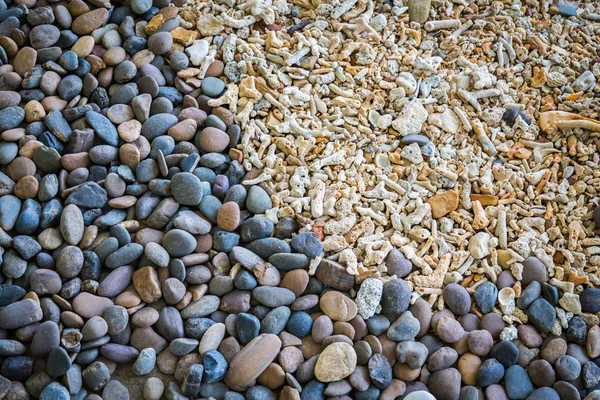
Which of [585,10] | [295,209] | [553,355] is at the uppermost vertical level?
[585,10]

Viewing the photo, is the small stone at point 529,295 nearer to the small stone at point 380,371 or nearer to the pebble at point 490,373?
the pebble at point 490,373

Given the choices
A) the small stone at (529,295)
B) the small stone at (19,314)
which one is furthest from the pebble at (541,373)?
the small stone at (19,314)

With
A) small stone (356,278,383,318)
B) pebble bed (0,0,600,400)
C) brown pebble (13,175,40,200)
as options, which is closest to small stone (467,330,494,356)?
pebble bed (0,0,600,400)

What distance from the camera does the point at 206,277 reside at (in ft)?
4.40

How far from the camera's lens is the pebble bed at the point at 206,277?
4.02 ft

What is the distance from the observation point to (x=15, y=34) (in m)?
1.56

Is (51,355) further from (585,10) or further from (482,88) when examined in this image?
(585,10)

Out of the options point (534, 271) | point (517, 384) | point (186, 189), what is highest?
point (186, 189)

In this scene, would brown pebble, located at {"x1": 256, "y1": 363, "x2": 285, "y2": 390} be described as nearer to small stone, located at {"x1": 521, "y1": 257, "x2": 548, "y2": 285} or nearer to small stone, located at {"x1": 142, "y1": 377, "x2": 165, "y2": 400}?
small stone, located at {"x1": 142, "y1": 377, "x2": 165, "y2": 400}

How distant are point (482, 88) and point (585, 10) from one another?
1.88 ft

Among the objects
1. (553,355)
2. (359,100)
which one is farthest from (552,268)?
(359,100)

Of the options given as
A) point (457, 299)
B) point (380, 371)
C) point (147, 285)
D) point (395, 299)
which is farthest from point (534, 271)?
point (147, 285)

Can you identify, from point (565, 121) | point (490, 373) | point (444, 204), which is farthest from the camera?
point (565, 121)

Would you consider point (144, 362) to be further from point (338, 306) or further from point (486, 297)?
point (486, 297)
